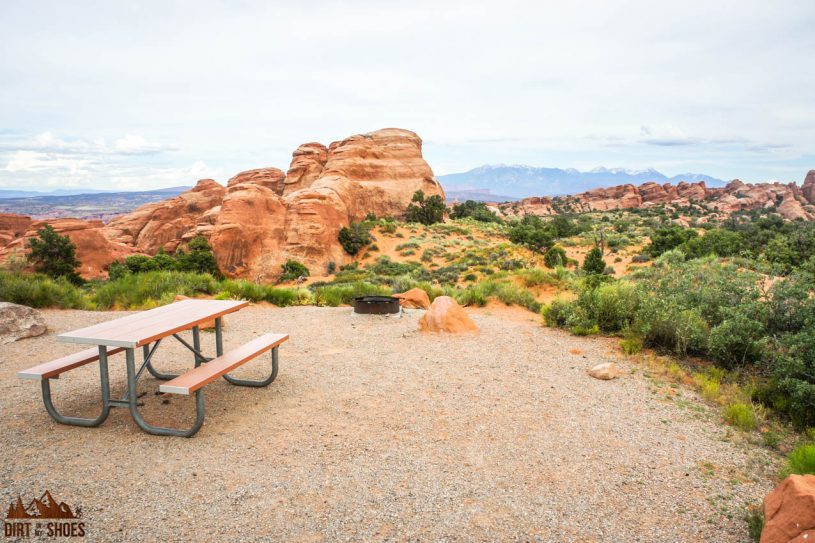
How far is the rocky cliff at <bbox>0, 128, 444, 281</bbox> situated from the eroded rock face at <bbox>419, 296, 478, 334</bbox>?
61.7 ft

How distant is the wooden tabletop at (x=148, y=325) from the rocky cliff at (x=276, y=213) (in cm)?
2063

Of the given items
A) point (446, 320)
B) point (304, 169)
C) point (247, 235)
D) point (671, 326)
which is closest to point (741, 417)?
point (671, 326)

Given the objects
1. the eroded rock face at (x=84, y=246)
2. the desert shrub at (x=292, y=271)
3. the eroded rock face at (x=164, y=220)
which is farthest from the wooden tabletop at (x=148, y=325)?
the eroded rock face at (x=164, y=220)

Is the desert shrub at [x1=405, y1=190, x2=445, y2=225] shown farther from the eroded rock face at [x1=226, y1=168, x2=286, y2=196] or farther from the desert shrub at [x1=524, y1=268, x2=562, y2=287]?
the desert shrub at [x1=524, y1=268, x2=562, y2=287]

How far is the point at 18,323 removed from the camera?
26.8 ft

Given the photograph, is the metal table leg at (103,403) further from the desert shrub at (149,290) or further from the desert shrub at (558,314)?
the desert shrub at (558,314)

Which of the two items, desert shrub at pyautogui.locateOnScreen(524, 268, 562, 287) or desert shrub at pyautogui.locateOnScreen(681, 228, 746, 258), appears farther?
desert shrub at pyautogui.locateOnScreen(681, 228, 746, 258)

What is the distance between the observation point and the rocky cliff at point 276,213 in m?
26.7

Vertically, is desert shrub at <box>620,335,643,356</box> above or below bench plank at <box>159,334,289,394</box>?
below

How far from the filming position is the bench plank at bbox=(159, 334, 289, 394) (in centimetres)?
435

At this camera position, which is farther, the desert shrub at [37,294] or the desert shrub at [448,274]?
the desert shrub at [448,274]

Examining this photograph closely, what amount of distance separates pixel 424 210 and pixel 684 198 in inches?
2247

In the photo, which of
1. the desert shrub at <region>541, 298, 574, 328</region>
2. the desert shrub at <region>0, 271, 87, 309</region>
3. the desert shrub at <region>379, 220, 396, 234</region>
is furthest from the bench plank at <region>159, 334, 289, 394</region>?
the desert shrub at <region>379, 220, 396, 234</region>

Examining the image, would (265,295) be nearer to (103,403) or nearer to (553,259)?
(103,403)
